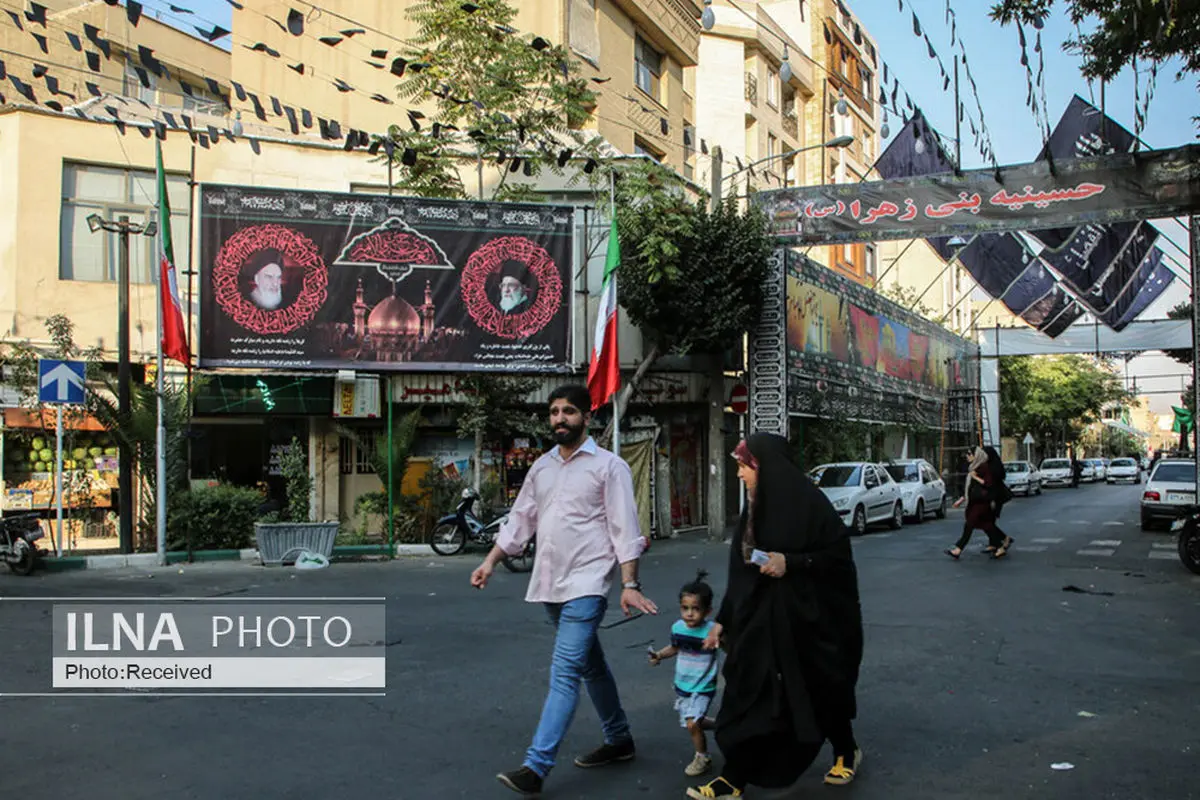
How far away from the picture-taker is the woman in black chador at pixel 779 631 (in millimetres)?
4266

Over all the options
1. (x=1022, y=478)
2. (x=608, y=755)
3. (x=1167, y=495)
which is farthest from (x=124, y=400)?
(x=1022, y=478)

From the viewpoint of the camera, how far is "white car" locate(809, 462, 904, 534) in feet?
68.9

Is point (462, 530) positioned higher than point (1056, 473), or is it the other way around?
point (462, 530)

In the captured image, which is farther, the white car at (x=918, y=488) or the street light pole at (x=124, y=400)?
the white car at (x=918, y=488)

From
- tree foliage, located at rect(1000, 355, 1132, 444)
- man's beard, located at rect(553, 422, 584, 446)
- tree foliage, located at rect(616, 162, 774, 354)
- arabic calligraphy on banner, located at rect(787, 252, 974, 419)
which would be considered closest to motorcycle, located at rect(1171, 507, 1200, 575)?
tree foliage, located at rect(616, 162, 774, 354)

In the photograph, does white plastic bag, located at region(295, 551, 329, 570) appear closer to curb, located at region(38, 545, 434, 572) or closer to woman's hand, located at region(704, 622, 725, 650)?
curb, located at region(38, 545, 434, 572)

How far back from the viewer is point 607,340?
57.1 ft

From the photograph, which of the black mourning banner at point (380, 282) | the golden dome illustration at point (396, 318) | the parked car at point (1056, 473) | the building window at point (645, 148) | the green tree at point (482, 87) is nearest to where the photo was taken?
the black mourning banner at point (380, 282)

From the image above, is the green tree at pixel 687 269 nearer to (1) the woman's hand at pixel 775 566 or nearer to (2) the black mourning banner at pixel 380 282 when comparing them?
(2) the black mourning banner at pixel 380 282

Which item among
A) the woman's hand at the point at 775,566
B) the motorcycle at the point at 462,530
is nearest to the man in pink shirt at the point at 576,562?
the woman's hand at the point at 775,566

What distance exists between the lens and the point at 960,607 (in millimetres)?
10227

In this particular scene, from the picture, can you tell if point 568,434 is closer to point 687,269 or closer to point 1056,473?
point 687,269

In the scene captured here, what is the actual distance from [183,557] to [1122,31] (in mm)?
14946

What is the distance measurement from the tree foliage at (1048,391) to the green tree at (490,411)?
36.0 meters
